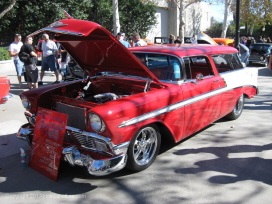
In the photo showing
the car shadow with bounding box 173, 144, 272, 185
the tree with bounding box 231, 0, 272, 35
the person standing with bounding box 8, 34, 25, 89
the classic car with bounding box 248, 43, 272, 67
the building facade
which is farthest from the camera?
the tree with bounding box 231, 0, 272, 35

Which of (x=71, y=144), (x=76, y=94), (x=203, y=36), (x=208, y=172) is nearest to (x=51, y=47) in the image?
(x=76, y=94)

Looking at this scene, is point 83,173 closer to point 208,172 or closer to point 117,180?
point 117,180

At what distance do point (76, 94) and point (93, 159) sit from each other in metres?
1.73

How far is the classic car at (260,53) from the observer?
611 inches

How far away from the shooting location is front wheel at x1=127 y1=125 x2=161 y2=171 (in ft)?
11.5

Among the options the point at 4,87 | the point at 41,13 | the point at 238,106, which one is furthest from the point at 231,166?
the point at 41,13

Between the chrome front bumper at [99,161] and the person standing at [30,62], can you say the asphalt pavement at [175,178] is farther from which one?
the person standing at [30,62]

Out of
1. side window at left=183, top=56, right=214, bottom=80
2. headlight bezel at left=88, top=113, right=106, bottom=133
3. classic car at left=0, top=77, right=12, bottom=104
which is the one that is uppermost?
side window at left=183, top=56, right=214, bottom=80

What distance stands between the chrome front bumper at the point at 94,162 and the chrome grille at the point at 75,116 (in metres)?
0.35

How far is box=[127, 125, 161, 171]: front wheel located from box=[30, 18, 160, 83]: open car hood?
78 cm

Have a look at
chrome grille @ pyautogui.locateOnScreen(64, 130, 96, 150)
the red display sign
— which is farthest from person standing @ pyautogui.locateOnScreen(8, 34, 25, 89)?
chrome grille @ pyautogui.locateOnScreen(64, 130, 96, 150)

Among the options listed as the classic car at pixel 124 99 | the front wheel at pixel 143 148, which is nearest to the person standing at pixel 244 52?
the classic car at pixel 124 99

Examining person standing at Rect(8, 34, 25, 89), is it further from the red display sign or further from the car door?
the car door

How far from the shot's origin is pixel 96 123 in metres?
3.19
